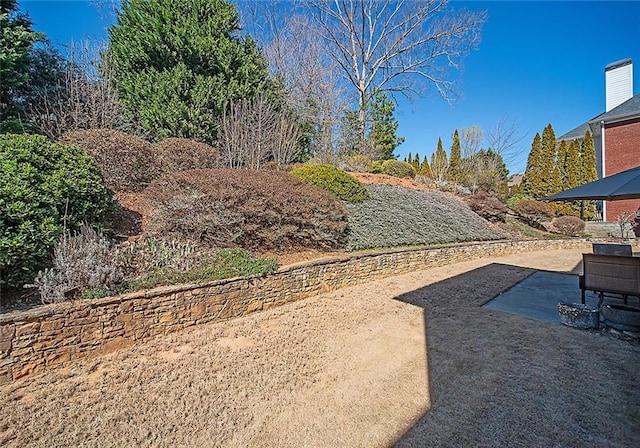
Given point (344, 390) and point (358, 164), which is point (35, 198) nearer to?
point (344, 390)

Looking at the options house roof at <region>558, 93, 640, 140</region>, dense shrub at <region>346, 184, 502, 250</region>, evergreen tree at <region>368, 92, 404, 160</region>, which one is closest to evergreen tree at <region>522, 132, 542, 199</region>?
house roof at <region>558, 93, 640, 140</region>

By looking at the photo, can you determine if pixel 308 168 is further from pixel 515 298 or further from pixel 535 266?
pixel 535 266

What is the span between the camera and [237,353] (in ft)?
11.4

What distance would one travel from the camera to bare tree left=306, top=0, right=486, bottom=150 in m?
17.4

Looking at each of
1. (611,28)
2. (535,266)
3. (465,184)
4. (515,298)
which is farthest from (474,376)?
(465,184)

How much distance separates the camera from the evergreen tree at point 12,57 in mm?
6578

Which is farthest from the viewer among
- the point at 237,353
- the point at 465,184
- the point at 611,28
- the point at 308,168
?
A: the point at 465,184

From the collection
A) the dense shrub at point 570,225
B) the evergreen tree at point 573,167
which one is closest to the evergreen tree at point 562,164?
the evergreen tree at point 573,167

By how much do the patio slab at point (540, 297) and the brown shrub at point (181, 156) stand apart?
6.89 m

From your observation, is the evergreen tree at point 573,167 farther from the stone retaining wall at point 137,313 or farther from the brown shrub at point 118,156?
the brown shrub at point 118,156

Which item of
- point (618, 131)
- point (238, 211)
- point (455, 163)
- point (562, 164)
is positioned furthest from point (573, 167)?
point (238, 211)

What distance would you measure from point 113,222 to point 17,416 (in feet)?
12.5

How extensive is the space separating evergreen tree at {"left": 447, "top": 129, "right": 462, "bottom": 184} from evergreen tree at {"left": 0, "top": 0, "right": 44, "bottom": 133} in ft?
60.6

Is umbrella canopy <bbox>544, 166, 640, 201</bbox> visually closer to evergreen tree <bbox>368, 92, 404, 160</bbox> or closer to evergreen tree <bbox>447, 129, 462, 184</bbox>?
evergreen tree <bbox>368, 92, 404, 160</bbox>
